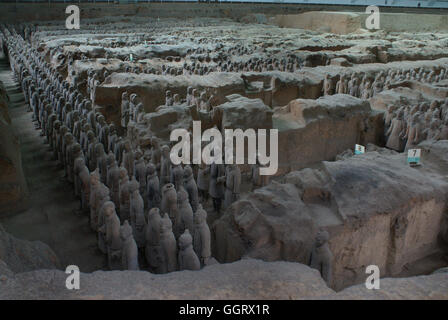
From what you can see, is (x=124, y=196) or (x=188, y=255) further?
(x=124, y=196)

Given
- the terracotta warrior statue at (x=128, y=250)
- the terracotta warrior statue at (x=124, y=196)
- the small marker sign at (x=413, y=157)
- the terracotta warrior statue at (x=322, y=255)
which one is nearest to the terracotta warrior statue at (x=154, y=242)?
the terracotta warrior statue at (x=128, y=250)

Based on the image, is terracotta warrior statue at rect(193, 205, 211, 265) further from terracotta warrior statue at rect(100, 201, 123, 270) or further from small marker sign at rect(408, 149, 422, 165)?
small marker sign at rect(408, 149, 422, 165)

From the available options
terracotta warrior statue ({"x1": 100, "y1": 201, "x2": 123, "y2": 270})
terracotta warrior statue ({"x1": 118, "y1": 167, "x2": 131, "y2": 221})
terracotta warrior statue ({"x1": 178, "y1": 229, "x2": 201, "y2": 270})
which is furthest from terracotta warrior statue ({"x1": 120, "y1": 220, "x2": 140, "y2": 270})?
terracotta warrior statue ({"x1": 118, "y1": 167, "x2": 131, "y2": 221})

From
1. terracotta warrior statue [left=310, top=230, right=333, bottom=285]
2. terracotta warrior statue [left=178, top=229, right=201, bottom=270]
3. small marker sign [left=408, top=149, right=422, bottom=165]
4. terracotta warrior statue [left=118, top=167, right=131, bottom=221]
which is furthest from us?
small marker sign [left=408, top=149, right=422, bottom=165]

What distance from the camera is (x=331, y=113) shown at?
639 centimetres

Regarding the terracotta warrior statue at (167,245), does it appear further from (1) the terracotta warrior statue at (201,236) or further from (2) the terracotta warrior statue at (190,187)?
(2) the terracotta warrior statue at (190,187)

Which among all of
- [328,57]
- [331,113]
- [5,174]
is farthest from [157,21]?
[5,174]

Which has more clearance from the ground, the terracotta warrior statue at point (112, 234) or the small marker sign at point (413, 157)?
the small marker sign at point (413, 157)

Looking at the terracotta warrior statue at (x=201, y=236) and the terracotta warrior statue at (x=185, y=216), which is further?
the terracotta warrior statue at (x=185, y=216)

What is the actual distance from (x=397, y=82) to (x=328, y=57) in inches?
149

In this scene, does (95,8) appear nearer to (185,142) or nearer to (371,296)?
(185,142)

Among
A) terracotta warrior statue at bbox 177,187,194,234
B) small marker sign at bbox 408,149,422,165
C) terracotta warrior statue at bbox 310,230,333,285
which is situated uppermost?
small marker sign at bbox 408,149,422,165

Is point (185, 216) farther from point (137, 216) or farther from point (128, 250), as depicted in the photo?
point (128, 250)

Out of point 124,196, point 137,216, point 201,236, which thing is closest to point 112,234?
point 137,216
